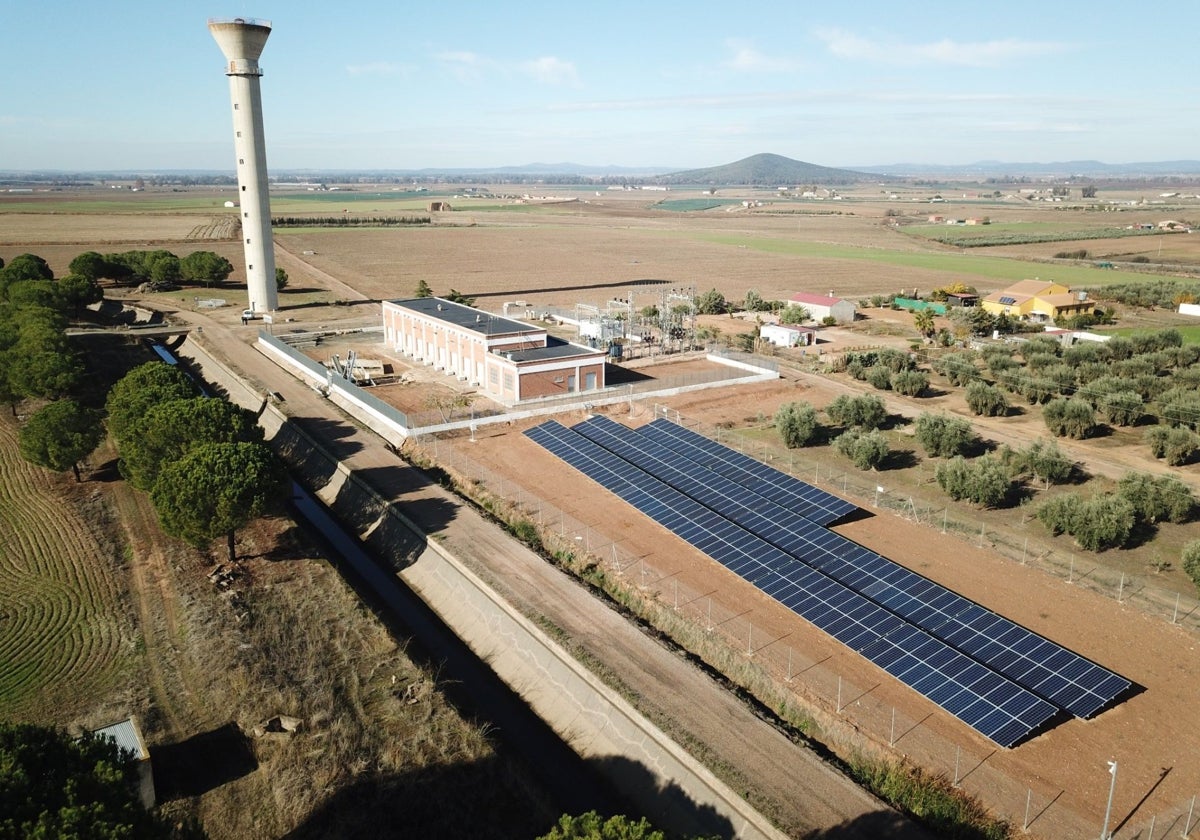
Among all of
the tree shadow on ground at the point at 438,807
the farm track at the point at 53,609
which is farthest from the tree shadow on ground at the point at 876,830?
the farm track at the point at 53,609

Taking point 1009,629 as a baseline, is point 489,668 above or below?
below

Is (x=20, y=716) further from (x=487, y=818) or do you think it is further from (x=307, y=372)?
(x=307, y=372)

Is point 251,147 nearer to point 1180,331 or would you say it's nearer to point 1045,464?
point 1045,464

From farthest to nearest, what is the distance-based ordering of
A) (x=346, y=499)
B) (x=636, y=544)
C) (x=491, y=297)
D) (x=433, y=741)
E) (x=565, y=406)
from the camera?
(x=491, y=297) < (x=565, y=406) < (x=346, y=499) < (x=636, y=544) < (x=433, y=741)

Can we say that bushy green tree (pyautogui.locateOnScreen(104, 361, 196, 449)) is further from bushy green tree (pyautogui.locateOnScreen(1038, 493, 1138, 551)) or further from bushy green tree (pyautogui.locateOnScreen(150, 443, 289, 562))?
bushy green tree (pyautogui.locateOnScreen(1038, 493, 1138, 551))

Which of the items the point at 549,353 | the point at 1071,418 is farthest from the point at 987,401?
the point at 549,353

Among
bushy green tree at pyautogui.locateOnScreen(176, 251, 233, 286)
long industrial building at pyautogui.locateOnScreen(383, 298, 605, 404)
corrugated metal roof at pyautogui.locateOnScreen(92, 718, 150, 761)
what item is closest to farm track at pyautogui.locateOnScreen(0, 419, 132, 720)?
corrugated metal roof at pyautogui.locateOnScreen(92, 718, 150, 761)

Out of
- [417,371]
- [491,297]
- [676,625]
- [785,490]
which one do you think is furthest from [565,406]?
[491,297]
